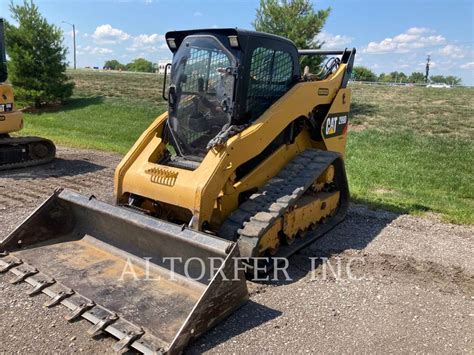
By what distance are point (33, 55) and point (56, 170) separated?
1424 centimetres

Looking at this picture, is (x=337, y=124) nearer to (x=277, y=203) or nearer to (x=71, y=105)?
(x=277, y=203)

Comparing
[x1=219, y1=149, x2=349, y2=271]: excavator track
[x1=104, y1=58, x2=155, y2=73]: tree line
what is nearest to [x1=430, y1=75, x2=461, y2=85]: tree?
[x1=104, y1=58, x2=155, y2=73]: tree line

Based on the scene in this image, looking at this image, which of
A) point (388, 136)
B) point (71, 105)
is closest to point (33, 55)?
point (71, 105)

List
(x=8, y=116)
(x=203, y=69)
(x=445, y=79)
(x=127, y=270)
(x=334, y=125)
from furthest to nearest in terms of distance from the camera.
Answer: (x=445, y=79)
(x=8, y=116)
(x=334, y=125)
(x=203, y=69)
(x=127, y=270)

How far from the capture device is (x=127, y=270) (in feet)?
13.9

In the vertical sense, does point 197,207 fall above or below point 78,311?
above

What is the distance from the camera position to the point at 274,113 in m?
4.91

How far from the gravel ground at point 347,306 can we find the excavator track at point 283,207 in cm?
16

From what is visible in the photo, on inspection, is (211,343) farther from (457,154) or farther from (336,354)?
(457,154)

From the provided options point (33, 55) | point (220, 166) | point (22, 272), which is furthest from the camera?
point (33, 55)

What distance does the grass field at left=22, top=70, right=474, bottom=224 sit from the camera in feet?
26.7

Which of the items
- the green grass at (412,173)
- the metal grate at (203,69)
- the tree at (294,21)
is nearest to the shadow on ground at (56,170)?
the metal grate at (203,69)

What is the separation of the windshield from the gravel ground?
1.65 meters

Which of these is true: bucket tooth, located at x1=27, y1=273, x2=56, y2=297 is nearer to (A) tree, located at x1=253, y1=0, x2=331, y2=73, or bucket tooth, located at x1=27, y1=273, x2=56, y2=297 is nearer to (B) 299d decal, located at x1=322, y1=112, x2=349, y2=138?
(B) 299d decal, located at x1=322, y1=112, x2=349, y2=138
